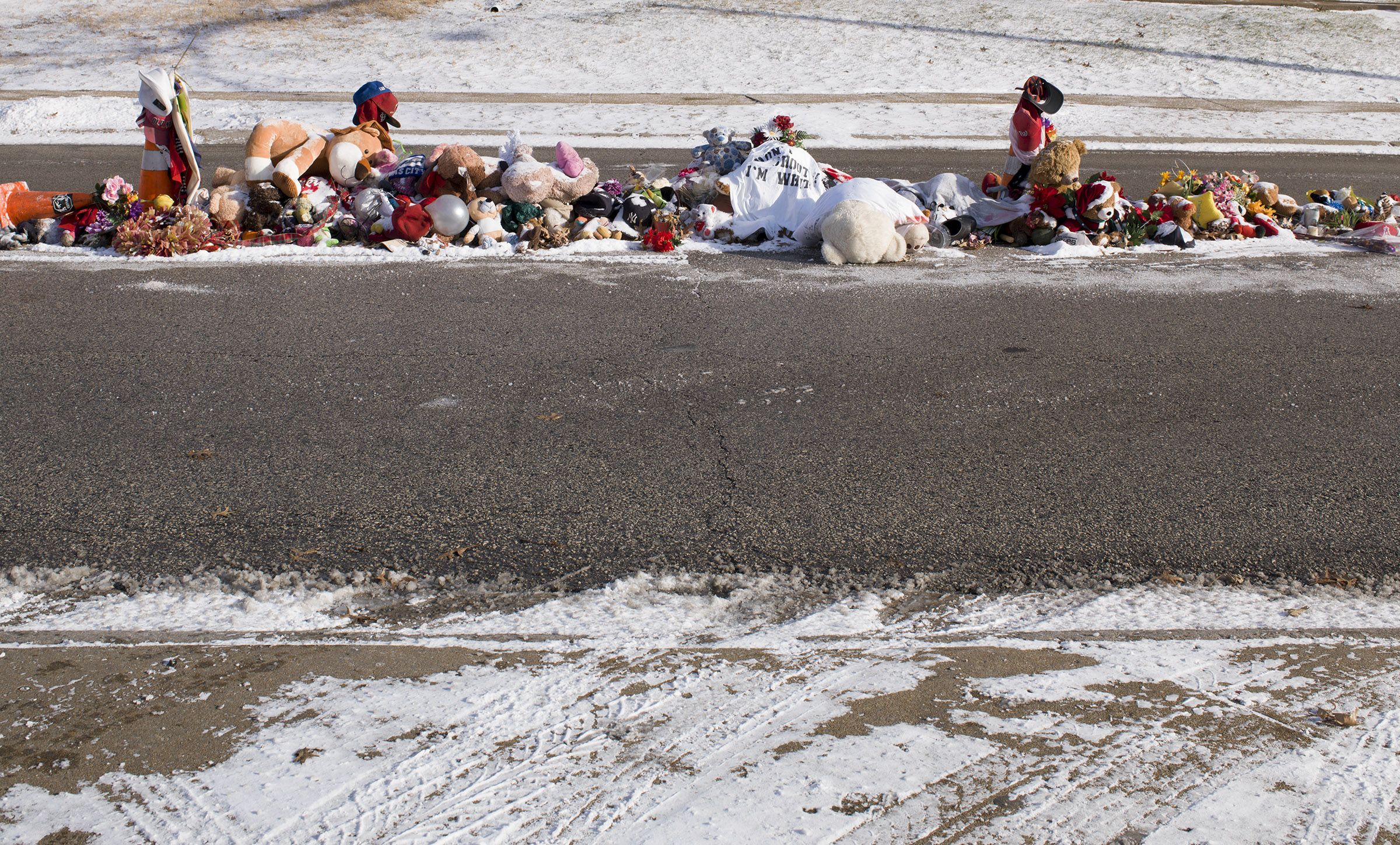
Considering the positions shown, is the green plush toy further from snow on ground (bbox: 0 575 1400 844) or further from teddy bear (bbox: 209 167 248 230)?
snow on ground (bbox: 0 575 1400 844)

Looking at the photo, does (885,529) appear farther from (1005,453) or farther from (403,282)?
(403,282)

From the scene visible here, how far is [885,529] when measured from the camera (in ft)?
12.1

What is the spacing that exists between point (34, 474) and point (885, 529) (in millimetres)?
3000

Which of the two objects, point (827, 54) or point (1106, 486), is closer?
point (1106, 486)

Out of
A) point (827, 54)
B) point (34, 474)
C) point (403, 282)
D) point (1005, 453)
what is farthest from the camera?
point (827, 54)

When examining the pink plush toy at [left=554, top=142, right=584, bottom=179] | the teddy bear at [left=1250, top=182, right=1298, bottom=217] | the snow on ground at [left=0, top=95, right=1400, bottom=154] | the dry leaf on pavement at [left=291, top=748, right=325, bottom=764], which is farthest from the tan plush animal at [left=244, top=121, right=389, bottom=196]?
the teddy bear at [left=1250, top=182, right=1298, bottom=217]

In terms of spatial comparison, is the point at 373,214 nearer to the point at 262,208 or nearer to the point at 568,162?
the point at 262,208

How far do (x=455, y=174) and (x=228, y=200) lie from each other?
1493 millimetres

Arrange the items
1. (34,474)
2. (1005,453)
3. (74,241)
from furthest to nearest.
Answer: (74,241)
(1005,453)
(34,474)

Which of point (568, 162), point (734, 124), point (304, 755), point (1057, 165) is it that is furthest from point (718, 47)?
point (304, 755)

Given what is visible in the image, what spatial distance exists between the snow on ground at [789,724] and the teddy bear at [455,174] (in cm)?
457

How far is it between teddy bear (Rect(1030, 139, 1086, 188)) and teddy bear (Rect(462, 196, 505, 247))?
12.1ft

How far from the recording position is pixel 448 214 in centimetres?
715

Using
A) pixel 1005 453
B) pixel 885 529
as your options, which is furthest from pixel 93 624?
pixel 1005 453
